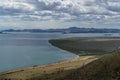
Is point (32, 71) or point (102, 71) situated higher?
point (102, 71)

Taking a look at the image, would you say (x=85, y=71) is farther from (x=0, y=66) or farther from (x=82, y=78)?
(x=0, y=66)

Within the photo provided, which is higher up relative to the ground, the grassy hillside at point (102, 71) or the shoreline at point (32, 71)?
the grassy hillside at point (102, 71)

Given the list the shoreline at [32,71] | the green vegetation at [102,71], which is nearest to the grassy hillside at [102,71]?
the green vegetation at [102,71]

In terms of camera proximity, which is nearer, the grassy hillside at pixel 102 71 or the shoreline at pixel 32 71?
the grassy hillside at pixel 102 71

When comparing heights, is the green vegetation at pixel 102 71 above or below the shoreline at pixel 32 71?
above

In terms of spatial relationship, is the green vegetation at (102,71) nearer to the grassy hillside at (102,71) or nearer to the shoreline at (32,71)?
the grassy hillside at (102,71)

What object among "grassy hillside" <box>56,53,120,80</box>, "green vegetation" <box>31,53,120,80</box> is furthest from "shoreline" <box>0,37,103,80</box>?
"grassy hillside" <box>56,53,120,80</box>

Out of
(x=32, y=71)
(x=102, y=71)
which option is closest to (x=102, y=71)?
(x=102, y=71)

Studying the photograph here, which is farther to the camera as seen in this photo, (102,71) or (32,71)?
(32,71)

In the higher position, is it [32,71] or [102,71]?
[102,71]

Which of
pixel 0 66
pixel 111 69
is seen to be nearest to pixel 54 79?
pixel 111 69

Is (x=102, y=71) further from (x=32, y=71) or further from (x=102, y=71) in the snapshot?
(x=32, y=71)

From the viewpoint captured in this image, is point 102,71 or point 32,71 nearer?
point 102,71
